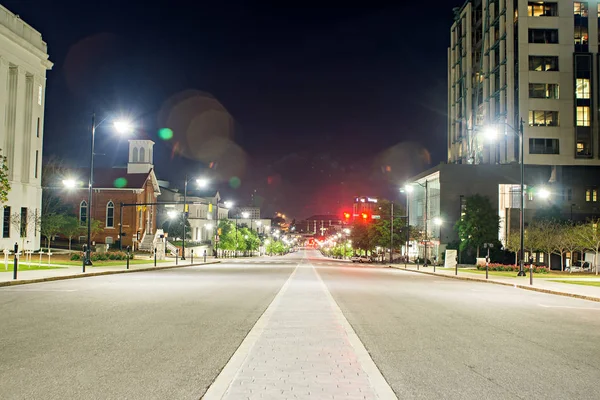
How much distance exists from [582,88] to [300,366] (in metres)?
83.9

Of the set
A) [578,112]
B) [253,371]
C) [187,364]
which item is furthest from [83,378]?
[578,112]

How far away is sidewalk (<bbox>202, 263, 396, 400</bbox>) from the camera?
636cm

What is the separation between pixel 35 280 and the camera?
24.6 meters

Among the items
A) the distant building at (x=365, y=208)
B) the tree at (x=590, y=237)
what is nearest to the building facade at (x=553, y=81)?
the distant building at (x=365, y=208)

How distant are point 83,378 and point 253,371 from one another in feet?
→ 7.04

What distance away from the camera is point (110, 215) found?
86125 millimetres

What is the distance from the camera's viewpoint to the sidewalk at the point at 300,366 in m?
6.36

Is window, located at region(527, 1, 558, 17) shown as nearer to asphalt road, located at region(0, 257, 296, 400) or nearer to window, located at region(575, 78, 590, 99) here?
window, located at region(575, 78, 590, 99)

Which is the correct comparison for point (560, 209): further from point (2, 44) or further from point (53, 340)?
point (53, 340)

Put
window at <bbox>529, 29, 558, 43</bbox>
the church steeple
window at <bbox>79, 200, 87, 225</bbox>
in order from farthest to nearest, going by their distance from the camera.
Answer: the church steeple, window at <bbox>79, 200, 87, 225</bbox>, window at <bbox>529, 29, 558, 43</bbox>

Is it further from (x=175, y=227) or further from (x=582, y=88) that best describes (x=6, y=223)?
(x=582, y=88)

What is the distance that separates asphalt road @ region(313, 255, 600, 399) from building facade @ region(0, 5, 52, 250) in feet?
140

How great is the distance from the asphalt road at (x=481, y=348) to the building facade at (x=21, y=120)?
1678 inches

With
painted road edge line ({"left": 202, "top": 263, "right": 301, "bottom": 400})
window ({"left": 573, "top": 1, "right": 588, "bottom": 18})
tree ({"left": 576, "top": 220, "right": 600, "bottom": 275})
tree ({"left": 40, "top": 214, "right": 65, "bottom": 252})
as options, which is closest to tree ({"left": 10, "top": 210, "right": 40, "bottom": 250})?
tree ({"left": 40, "top": 214, "right": 65, "bottom": 252})
